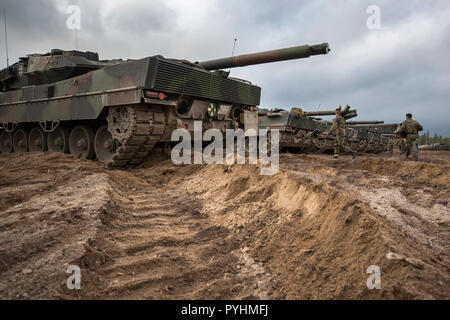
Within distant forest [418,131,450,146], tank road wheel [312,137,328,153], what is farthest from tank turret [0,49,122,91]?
distant forest [418,131,450,146]

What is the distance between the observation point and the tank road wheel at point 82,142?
8.38 meters

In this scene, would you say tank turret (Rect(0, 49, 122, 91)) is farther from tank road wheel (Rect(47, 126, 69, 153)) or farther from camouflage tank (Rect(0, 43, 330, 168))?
tank road wheel (Rect(47, 126, 69, 153))

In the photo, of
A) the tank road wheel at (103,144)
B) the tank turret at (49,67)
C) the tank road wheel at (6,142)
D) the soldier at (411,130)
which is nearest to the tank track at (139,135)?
the tank road wheel at (103,144)

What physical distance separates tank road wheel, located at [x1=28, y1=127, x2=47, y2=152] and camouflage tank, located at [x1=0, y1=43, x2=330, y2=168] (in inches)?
1.0

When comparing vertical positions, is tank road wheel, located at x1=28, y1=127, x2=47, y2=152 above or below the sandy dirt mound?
above

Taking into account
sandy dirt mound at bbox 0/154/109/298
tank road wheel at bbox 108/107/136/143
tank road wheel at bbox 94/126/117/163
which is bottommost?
sandy dirt mound at bbox 0/154/109/298

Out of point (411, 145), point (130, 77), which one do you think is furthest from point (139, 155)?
point (411, 145)

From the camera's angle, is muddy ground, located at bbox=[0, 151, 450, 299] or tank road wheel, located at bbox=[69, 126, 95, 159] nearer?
muddy ground, located at bbox=[0, 151, 450, 299]

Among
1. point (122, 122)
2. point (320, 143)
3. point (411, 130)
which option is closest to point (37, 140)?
point (122, 122)

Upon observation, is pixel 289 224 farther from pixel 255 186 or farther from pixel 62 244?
pixel 62 244

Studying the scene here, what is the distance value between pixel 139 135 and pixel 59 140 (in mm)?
3842

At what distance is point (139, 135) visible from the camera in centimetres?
675

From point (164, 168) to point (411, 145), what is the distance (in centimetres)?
860

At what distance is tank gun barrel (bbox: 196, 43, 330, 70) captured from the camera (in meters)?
6.67
